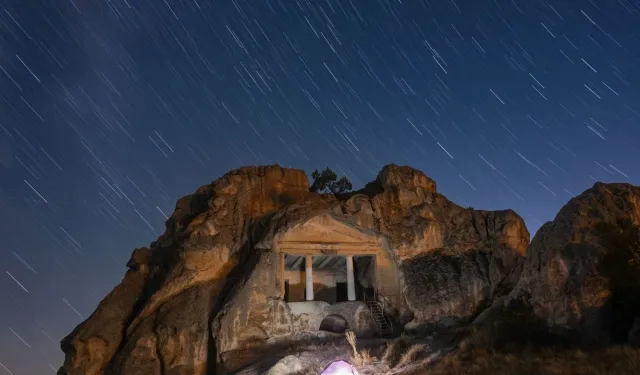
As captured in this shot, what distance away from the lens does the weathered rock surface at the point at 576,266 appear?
1545 centimetres

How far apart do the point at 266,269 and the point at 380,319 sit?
23.7ft

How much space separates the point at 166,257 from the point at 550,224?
2186 centimetres

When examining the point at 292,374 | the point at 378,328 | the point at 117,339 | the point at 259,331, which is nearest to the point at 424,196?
the point at 378,328

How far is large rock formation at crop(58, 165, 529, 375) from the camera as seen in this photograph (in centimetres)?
2553

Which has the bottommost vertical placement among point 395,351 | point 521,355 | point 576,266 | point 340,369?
point 340,369

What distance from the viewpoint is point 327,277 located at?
36.0m

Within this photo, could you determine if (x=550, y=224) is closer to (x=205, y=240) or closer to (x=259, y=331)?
(x=259, y=331)

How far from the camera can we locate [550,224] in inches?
735

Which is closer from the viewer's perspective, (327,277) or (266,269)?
(266,269)

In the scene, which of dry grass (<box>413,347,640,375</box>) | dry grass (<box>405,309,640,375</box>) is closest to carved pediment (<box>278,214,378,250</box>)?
dry grass (<box>405,309,640,375</box>)

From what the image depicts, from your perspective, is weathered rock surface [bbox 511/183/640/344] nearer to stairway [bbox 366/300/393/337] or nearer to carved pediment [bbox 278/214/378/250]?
stairway [bbox 366/300/393/337]

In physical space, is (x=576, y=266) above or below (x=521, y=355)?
above

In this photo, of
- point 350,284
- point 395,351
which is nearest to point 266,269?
point 350,284

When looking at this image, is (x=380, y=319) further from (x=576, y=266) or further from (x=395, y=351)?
(x=576, y=266)
